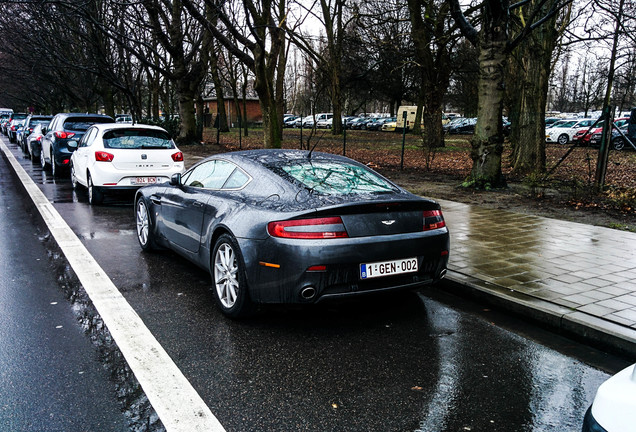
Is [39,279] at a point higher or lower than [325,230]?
lower

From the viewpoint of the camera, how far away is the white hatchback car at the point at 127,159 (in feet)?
34.1

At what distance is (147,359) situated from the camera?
3719mm

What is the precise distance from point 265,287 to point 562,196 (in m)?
8.88

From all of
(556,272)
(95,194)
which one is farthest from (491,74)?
(95,194)

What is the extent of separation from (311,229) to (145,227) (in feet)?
11.7

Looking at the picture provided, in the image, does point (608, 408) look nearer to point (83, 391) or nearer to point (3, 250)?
point (83, 391)

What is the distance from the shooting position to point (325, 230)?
4098 mm

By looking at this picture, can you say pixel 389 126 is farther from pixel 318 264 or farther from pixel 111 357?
pixel 111 357

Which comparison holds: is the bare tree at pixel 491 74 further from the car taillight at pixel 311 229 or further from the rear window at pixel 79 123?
the rear window at pixel 79 123

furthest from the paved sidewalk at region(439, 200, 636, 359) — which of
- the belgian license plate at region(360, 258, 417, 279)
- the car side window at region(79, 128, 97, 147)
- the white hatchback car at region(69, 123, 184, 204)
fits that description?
the car side window at region(79, 128, 97, 147)

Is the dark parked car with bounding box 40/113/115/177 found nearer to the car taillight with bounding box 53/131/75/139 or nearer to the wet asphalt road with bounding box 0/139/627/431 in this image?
the car taillight with bounding box 53/131/75/139

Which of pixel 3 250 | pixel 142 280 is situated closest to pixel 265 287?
pixel 142 280

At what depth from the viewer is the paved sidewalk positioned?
4383 millimetres

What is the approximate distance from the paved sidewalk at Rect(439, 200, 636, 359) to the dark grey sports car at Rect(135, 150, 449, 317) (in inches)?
37.1
